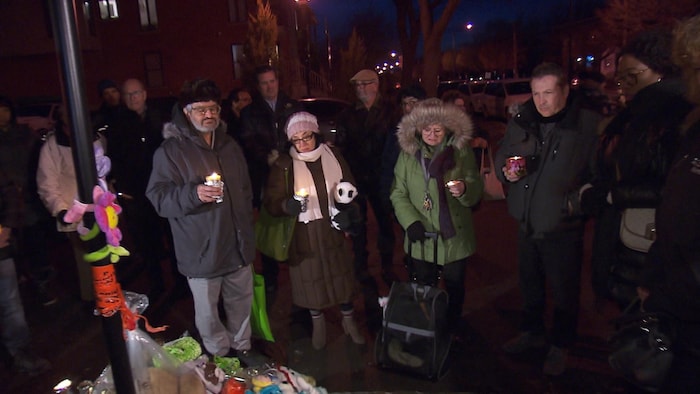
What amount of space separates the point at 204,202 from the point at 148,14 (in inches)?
1171

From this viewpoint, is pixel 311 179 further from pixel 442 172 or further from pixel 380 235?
pixel 380 235

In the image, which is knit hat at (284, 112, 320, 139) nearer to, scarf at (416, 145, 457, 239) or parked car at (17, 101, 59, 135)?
scarf at (416, 145, 457, 239)

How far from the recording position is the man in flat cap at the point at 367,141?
5473 mm

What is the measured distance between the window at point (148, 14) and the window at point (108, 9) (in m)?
1.30

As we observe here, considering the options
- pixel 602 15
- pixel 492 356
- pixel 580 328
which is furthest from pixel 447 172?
pixel 602 15

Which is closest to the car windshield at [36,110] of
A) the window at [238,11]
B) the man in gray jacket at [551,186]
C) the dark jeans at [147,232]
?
the dark jeans at [147,232]

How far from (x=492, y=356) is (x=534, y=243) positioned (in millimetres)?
938

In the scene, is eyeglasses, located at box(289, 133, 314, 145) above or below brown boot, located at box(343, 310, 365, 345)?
above

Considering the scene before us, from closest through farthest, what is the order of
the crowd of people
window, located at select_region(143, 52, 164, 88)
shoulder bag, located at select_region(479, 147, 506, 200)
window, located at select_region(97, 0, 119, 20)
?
the crowd of people < shoulder bag, located at select_region(479, 147, 506, 200) < window, located at select_region(97, 0, 119, 20) < window, located at select_region(143, 52, 164, 88)

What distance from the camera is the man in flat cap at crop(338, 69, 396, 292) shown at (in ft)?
18.0

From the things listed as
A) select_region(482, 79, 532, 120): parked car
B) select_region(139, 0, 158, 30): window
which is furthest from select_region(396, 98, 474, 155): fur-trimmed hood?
select_region(139, 0, 158, 30): window

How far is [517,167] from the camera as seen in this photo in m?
3.56

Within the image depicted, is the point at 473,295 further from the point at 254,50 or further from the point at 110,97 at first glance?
the point at 254,50

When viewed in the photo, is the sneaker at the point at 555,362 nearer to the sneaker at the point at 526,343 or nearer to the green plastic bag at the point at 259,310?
the sneaker at the point at 526,343
